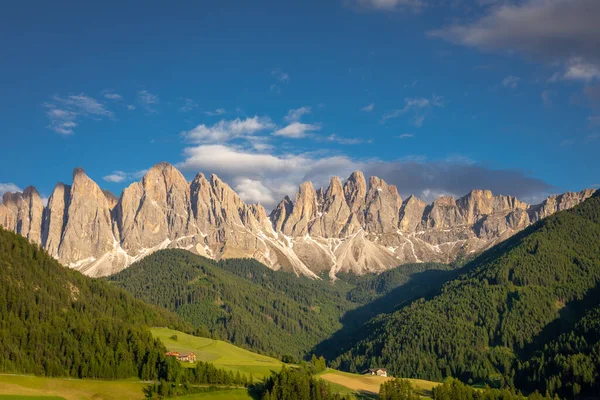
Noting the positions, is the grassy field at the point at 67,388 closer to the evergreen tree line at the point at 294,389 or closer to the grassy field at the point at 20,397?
the grassy field at the point at 20,397

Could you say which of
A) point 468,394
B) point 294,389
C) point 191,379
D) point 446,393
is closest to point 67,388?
point 191,379

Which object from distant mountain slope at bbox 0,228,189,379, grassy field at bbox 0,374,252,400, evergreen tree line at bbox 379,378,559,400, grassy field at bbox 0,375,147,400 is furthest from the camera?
evergreen tree line at bbox 379,378,559,400

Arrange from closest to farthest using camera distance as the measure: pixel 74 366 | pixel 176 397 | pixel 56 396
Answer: pixel 56 396 < pixel 176 397 < pixel 74 366

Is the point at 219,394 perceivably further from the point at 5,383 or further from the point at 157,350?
the point at 5,383

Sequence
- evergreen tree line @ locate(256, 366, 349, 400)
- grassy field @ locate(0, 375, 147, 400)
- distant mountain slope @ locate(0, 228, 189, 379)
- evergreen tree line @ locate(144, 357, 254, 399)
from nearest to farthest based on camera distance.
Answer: grassy field @ locate(0, 375, 147, 400) < evergreen tree line @ locate(144, 357, 254, 399) < evergreen tree line @ locate(256, 366, 349, 400) < distant mountain slope @ locate(0, 228, 189, 379)

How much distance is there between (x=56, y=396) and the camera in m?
150

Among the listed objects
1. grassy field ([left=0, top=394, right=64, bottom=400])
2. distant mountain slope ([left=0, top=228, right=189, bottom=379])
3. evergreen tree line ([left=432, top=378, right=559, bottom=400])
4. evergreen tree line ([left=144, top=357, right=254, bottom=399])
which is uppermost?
distant mountain slope ([left=0, top=228, right=189, bottom=379])

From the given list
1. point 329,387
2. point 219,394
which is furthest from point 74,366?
point 329,387

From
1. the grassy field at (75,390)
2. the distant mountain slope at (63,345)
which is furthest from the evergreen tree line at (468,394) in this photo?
the distant mountain slope at (63,345)

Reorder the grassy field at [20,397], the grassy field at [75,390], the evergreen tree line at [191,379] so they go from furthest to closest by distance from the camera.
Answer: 1. the evergreen tree line at [191,379]
2. the grassy field at [75,390]
3. the grassy field at [20,397]

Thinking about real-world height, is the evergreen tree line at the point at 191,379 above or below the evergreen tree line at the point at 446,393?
above

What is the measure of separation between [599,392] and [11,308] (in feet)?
554

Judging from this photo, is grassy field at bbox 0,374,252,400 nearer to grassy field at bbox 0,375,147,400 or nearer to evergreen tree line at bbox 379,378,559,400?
grassy field at bbox 0,375,147,400

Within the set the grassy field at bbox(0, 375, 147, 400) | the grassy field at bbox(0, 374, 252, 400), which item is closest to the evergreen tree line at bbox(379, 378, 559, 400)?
the grassy field at bbox(0, 374, 252, 400)
